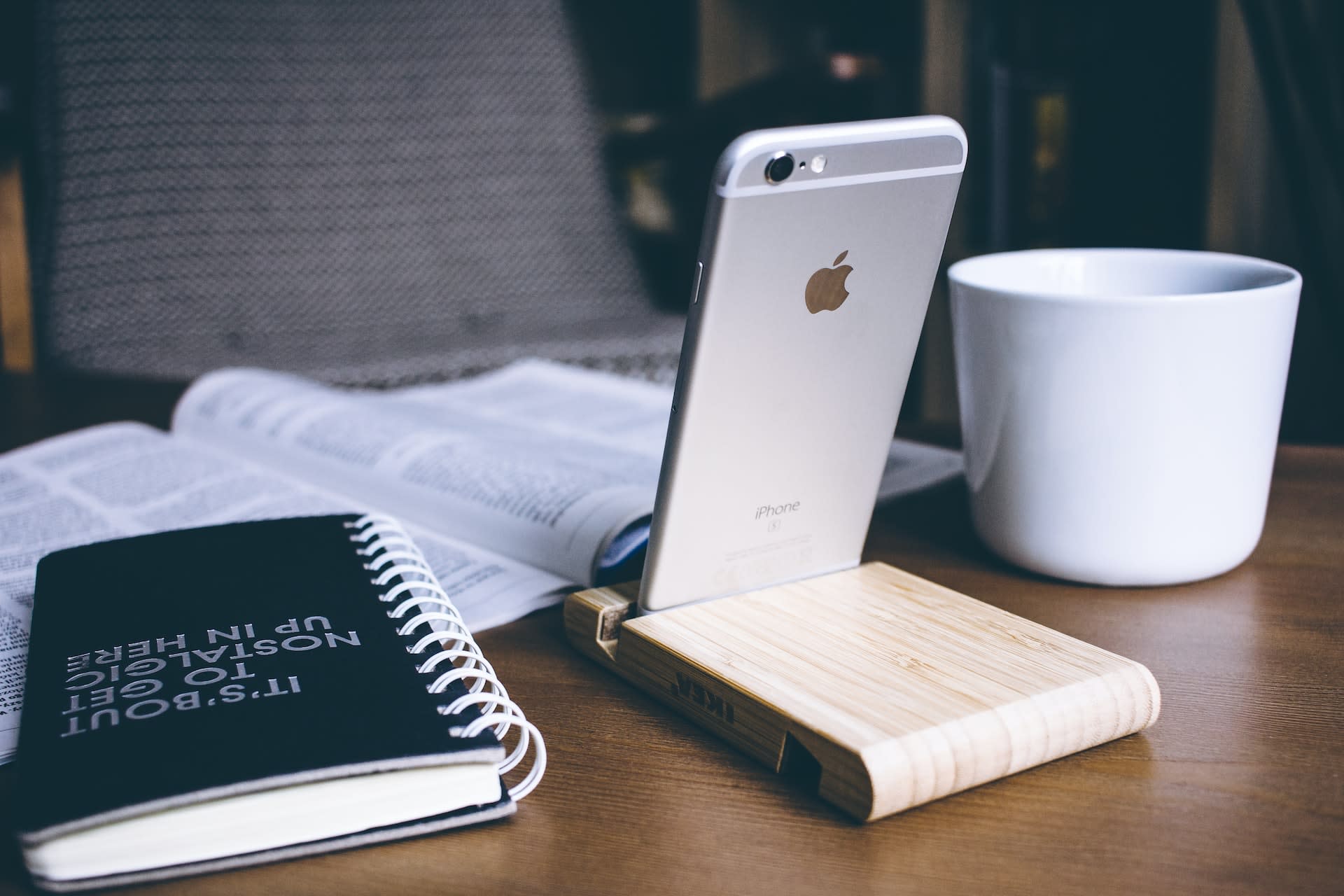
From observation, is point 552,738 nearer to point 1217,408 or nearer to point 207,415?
point 1217,408

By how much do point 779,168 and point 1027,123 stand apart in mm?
1425

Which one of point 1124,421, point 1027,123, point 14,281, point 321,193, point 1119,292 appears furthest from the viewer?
point 1027,123

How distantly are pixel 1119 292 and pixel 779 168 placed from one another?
28cm

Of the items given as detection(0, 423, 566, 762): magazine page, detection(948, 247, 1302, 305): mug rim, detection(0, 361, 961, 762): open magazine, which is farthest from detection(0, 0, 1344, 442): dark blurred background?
detection(0, 423, 566, 762): magazine page

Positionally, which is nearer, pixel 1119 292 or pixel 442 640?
pixel 442 640

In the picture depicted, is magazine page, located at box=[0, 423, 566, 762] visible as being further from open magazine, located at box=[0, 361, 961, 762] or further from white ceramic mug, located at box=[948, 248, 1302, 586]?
white ceramic mug, located at box=[948, 248, 1302, 586]

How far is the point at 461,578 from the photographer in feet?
1.61

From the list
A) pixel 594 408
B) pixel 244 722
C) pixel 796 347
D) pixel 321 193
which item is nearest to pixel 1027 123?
pixel 321 193

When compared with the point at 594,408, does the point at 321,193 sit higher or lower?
higher

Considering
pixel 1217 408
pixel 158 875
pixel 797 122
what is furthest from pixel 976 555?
pixel 797 122

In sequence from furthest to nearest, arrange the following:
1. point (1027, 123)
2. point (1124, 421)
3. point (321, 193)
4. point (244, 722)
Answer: point (1027, 123), point (321, 193), point (1124, 421), point (244, 722)

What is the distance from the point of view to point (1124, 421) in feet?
1.43

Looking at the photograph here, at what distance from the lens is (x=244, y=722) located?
0.30m

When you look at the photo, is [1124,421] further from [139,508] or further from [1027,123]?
[1027,123]
